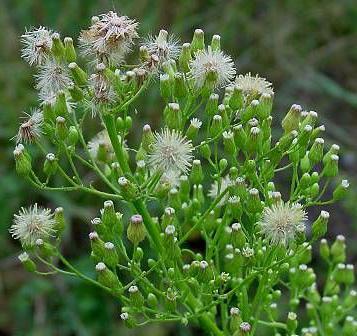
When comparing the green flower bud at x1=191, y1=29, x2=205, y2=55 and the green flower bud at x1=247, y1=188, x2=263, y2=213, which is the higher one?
the green flower bud at x1=191, y1=29, x2=205, y2=55

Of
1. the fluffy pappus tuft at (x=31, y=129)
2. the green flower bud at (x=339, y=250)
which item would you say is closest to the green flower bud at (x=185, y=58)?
the fluffy pappus tuft at (x=31, y=129)

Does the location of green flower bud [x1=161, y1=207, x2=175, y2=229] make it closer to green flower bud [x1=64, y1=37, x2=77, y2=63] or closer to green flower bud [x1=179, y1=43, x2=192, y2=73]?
green flower bud [x1=179, y1=43, x2=192, y2=73]

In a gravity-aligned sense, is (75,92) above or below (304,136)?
below

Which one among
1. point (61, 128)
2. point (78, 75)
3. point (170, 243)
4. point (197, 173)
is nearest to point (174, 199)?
point (197, 173)

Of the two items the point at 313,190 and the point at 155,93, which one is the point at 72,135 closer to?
the point at 313,190

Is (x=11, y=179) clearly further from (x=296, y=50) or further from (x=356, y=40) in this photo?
(x=356, y=40)

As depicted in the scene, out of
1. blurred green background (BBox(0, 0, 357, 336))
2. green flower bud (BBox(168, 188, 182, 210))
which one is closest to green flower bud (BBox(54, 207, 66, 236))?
green flower bud (BBox(168, 188, 182, 210))
